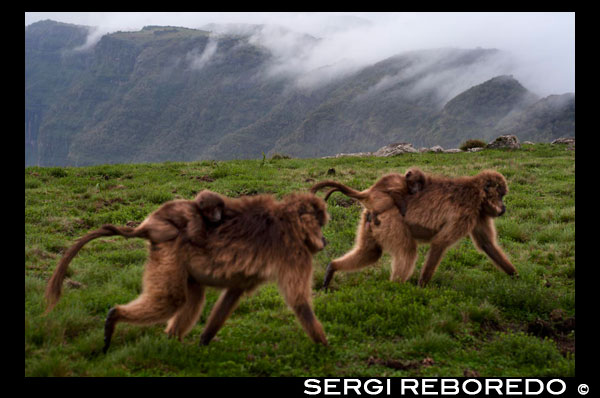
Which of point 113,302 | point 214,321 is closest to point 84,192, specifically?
point 113,302

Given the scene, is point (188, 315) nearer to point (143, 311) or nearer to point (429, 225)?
point (143, 311)

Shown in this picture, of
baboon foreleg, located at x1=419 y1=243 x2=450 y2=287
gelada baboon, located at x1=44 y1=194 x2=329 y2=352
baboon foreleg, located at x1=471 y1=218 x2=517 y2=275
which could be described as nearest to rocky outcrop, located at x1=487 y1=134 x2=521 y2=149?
baboon foreleg, located at x1=471 y1=218 x2=517 y2=275

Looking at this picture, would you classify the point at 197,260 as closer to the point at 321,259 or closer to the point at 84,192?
the point at 321,259

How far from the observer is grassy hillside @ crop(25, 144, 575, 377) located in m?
5.29

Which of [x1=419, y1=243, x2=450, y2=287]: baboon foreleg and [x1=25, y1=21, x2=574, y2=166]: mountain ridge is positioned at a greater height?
[x1=25, y1=21, x2=574, y2=166]: mountain ridge

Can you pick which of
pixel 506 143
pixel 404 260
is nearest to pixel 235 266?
pixel 404 260

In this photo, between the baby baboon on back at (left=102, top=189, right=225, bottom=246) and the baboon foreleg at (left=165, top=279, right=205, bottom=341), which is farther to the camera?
the baboon foreleg at (left=165, top=279, right=205, bottom=341)

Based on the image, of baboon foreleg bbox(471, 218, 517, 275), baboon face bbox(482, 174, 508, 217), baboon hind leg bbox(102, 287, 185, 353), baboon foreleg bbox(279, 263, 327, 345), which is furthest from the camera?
baboon foreleg bbox(471, 218, 517, 275)

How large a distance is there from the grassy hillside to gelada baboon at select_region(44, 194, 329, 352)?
0.42 meters

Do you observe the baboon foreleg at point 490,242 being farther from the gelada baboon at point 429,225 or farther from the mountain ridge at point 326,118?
the mountain ridge at point 326,118

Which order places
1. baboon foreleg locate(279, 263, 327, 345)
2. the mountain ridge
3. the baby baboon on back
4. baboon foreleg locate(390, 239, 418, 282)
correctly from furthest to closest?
the mountain ridge
baboon foreleg locate(390, 239, 418, 282)
baboon foreleg locate(279, 263, 327, 345)
the baby baboon on back

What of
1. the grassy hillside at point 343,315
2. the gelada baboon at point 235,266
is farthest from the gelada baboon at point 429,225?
the gelada baboon at point 235,266

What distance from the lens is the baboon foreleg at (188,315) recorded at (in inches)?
227

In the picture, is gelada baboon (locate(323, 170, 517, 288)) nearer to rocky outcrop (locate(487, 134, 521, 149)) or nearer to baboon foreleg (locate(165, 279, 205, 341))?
baboon foreleg (locate(165, 279, 205, 341))
